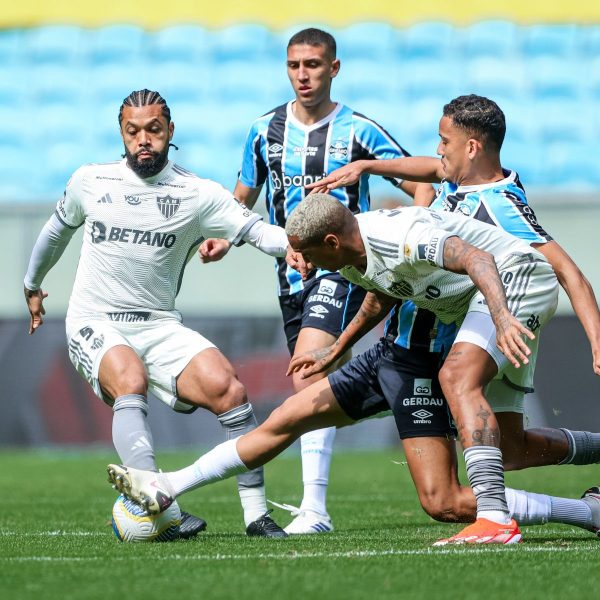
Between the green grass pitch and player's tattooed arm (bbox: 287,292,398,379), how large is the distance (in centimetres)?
84

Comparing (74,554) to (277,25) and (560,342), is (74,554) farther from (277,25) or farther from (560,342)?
(277,25)

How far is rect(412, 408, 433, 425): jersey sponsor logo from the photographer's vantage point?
606 cm

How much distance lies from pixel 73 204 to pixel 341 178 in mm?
1487

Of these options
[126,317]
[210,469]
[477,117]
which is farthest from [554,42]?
[210,469]

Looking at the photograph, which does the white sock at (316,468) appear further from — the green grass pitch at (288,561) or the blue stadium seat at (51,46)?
the blue stadium seat at (51,46)

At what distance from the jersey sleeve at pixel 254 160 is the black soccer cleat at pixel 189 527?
2.55 meters

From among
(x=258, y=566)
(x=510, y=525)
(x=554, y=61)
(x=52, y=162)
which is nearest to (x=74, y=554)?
(x=258, y=566)

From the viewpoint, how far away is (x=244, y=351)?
13148 mm

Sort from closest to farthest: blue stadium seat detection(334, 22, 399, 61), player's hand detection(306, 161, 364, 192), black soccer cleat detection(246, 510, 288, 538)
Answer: black soccer cleat detection(246, 510, 288, 538), player's hand detection(306, 161, 364, 192), blue stadium seat detection(334, 22, 399, 61)

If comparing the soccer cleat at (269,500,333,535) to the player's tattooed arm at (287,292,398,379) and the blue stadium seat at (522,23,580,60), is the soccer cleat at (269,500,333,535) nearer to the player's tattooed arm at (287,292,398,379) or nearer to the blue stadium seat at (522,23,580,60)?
the player's tattooed arm at (287,292,398,379)

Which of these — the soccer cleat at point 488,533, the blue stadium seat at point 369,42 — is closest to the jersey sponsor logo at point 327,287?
the soccer cleat at point 488,533

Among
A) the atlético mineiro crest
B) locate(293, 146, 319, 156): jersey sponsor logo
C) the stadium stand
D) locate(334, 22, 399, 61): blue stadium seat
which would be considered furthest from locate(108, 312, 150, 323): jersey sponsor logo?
locate(334, 22, 399, 61): blue stadium seat

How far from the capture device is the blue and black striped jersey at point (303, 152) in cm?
760

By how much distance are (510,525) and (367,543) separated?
71 centimetres
